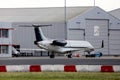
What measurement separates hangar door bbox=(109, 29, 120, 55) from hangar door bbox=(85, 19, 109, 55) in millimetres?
1090

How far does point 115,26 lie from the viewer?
110 m

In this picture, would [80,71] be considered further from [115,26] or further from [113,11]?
[113,11]

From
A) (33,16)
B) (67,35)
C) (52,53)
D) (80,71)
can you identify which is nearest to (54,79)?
(80,71)

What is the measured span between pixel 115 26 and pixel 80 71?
7766 cm

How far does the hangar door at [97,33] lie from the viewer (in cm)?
10900

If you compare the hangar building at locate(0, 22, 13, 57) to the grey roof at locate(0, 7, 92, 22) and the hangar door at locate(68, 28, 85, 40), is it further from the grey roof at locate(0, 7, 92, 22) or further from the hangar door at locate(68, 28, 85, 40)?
the grey roof at locate(0, 7, 92, 22)

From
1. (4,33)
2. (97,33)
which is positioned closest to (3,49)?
(4,33)

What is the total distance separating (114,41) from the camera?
360ft

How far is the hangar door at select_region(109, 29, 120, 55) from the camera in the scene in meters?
109

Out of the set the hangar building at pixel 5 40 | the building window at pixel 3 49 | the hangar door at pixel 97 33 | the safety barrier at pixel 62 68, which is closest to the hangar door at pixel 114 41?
the hangar door at pixel 97 33

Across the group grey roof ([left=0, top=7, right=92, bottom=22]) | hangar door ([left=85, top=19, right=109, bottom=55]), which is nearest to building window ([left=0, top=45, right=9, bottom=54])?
grey roof ([left=0, top=7, right=92, bottom=22])

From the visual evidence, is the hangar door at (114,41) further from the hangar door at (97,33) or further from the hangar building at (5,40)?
the hangar building at (5,40)

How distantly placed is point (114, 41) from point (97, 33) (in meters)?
4.10

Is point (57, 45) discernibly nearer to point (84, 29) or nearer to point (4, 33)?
point (4, 33)
